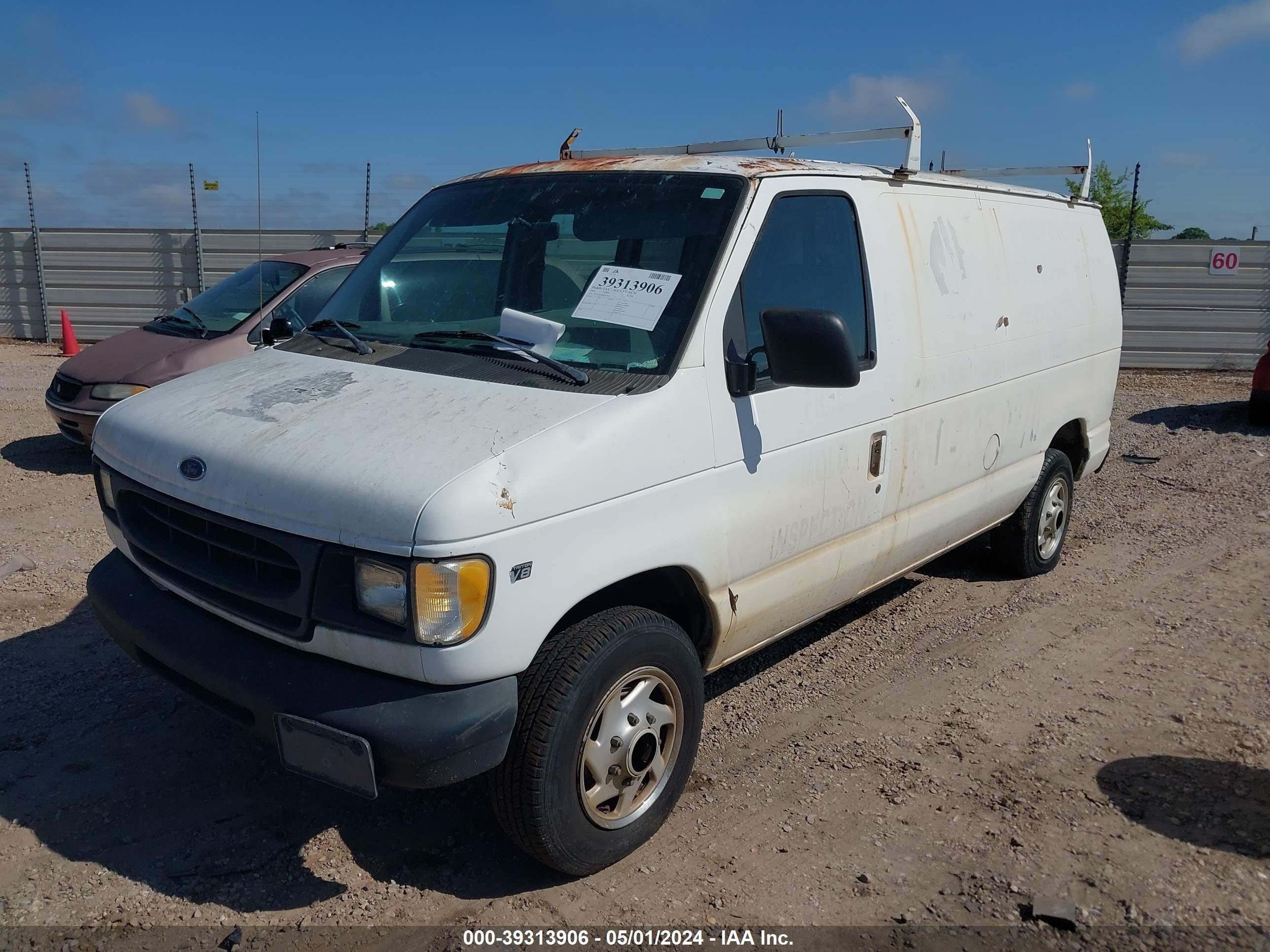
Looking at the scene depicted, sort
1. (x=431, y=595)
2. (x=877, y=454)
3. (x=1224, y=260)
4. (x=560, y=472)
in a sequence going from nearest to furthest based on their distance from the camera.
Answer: (x=431, y=595)
(x=560, y=472)
(x=877, y=454)
(x=1224, y=260)

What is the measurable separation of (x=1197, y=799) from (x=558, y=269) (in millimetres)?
3107

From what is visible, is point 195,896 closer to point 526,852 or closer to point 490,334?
point 526,852

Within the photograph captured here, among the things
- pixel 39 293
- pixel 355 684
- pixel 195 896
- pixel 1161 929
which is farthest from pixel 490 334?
pixel 39 293

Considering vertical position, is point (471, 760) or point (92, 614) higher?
point (471, 760)

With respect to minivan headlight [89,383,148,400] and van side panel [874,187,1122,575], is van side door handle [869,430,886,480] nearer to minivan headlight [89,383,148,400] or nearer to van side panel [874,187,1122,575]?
van side panel [874,187,1122,575]

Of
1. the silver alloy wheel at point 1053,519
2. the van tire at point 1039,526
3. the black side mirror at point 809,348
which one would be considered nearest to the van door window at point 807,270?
the black side mirror at point 809,348

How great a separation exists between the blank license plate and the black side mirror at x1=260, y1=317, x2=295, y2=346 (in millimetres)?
2271

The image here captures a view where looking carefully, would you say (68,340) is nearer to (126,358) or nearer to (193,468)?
(126,358)

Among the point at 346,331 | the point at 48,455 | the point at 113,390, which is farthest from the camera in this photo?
the point at 48,455

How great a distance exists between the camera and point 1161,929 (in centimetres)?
312

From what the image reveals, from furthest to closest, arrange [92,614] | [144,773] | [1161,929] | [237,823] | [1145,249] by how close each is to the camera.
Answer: [1145,249] → [92,614] → [144,773] → [237,823] → [1161,929]

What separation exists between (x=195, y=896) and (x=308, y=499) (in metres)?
1.36

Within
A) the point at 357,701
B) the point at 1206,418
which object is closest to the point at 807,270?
the point at 357,701

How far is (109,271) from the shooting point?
55.6 feet
